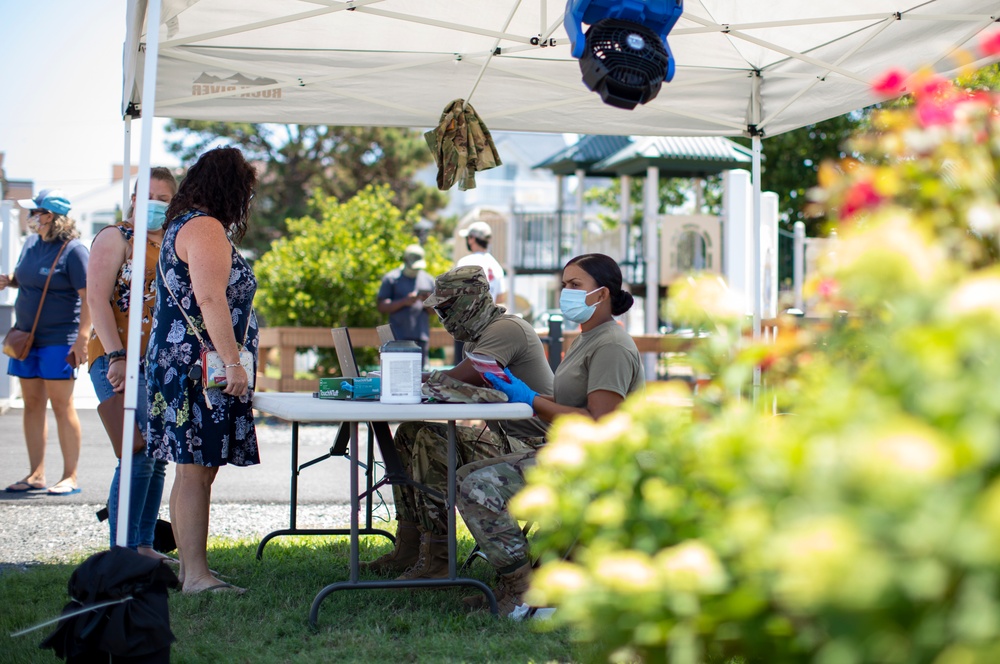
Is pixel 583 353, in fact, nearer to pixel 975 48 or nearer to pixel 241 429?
pixel 241 429

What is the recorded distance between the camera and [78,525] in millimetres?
5488

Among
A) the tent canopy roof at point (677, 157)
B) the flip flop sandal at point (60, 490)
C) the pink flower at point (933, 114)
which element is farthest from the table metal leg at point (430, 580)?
the tent canopy roof at point (677, 157)

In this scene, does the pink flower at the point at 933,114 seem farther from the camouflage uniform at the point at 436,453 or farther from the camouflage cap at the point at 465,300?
the camouflage uniform at the point at 436,453

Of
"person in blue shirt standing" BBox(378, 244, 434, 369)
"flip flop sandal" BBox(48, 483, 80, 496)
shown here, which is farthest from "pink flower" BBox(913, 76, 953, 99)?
"person in blue shirt standing" BBox(378, 244, 434, 369)

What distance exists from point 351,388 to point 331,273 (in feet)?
26.8

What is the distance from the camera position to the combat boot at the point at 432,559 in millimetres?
4316

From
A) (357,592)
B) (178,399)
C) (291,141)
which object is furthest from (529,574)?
(291,141)

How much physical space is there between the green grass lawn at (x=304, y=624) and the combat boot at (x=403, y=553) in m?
0.17

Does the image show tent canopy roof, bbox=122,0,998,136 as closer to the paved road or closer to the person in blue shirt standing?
the paved road

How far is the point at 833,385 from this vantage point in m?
1.20

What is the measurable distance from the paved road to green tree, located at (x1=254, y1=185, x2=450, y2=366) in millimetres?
2245

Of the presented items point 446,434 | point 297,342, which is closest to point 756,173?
point 446,434

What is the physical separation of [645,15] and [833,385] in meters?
3.20

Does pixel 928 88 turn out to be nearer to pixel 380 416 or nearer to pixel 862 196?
pixel 862 196
